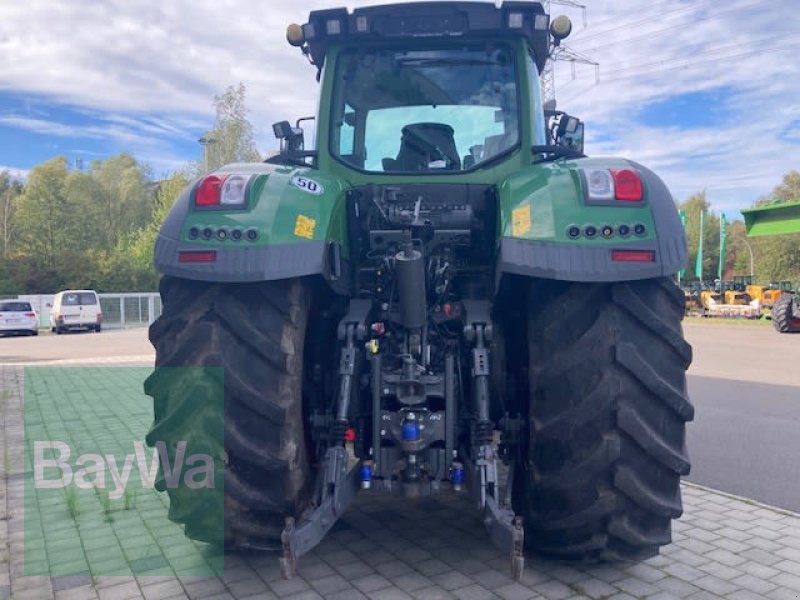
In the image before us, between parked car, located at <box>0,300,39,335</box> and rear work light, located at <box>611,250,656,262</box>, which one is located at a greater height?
rear work light, located at <box>611,250,656,262</box>

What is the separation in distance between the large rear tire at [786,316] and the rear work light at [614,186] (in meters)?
19.9

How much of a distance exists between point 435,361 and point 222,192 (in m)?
1.30

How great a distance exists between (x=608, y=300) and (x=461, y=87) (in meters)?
1.73

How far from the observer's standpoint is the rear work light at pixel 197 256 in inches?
122

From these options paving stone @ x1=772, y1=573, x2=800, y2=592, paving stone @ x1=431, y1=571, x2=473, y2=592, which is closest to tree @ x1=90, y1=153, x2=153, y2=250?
paving stone @ x1=431, y1=571, x2=473, y2=592

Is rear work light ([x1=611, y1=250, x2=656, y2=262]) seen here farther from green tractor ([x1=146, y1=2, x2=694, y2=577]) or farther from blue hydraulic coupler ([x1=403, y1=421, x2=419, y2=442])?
blue hydraulic coupler ([x1=403, y1=421, x2=419, y2=442])

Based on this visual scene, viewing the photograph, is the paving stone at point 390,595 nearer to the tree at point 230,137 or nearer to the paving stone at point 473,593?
the paving stone at point 473,593

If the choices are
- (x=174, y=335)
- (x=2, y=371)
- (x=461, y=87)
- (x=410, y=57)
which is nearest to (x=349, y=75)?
(x=410, y=57)

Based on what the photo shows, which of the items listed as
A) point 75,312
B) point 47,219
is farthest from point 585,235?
point 47,219

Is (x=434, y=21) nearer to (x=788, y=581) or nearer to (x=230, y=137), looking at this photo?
(x=788, y=581)

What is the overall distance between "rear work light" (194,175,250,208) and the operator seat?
1.16 m

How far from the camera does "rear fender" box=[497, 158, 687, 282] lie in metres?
2.99

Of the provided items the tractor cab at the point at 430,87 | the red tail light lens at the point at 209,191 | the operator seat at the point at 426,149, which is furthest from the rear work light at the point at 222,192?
the operator seat at the point at 426,149

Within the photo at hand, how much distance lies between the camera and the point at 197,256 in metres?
3.11
